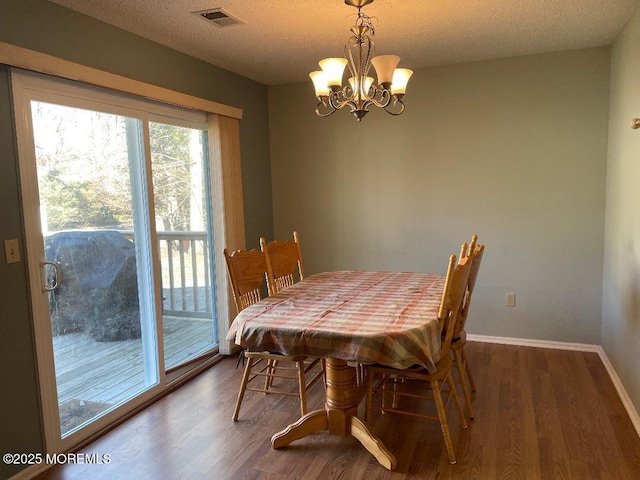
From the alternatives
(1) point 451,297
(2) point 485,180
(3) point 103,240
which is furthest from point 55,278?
(2) point 485,180

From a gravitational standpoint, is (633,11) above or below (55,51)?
above

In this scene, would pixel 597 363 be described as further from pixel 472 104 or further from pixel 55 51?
pixel 55 51

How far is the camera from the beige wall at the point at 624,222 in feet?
8.59

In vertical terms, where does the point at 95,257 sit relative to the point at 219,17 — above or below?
below

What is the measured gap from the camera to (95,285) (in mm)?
2691

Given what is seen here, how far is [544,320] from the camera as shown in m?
3.73

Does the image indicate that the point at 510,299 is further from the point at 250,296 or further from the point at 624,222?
the point at 250,296

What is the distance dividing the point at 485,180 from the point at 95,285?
9.71 feet

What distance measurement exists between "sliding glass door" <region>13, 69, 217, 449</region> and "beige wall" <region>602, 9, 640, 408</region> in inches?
113

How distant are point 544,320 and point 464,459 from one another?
6.33 ft

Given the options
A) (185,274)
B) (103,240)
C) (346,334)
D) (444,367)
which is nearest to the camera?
(346,334)

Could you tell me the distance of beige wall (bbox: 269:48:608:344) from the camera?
11.6 ft

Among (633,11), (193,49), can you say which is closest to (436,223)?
(633,11)

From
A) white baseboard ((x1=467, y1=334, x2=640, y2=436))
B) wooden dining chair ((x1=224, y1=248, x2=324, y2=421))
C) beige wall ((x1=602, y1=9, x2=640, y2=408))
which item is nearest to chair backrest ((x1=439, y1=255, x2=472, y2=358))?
wooden dining chair ((x1=224, y1=248, x2=324, y2=421))
